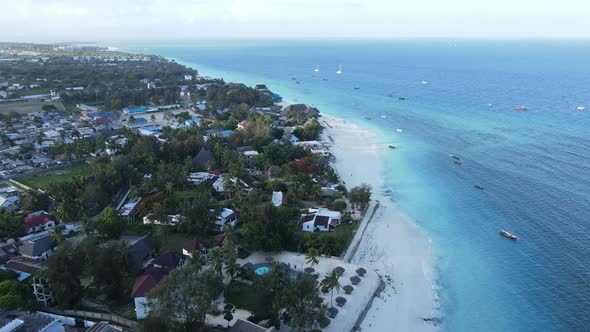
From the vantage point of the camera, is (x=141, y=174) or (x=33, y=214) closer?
(x=33, y=214)

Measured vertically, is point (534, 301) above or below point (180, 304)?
below

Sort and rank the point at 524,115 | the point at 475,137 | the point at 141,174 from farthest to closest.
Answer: the point at 524,115 < the point at 475,137 < the point at 141,174

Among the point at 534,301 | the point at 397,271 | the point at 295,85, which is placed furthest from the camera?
the point at 295,85

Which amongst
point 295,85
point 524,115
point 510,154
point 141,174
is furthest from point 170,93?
point 524,115

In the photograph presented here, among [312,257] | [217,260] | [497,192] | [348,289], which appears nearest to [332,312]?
[348,289]

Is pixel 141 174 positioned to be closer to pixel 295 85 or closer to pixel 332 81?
pixel 295 85

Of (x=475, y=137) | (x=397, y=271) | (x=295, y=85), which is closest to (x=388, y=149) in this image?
(x=475, y=137)

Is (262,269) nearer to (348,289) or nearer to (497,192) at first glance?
(348,289)
